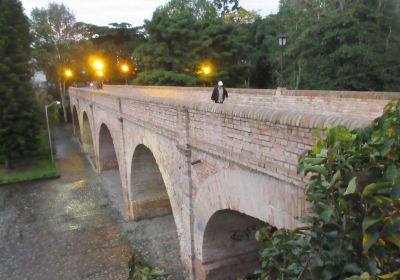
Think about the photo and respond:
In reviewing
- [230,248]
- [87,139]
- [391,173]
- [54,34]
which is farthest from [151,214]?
[54,34]

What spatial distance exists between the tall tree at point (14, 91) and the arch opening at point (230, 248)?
59.7 feet

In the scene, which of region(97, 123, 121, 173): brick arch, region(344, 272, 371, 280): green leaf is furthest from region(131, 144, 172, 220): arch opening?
region(344, 272, 371, 280): green leaf

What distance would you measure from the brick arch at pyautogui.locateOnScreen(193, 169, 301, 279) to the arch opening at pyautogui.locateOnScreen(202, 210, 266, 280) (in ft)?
0.07

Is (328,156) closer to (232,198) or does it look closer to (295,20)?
(232,198)

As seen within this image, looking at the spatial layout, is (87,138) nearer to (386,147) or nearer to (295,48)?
(295,48)

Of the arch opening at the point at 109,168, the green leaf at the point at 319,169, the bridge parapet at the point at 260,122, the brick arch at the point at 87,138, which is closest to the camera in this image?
the green leaf at the point at 319,169

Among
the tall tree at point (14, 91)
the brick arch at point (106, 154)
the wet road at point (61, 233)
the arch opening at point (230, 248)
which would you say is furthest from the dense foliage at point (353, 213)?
the tall tree at point (14, 91)

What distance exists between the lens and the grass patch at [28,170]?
21.6m

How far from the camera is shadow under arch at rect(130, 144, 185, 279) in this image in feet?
39.3

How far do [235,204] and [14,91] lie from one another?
20.9 m

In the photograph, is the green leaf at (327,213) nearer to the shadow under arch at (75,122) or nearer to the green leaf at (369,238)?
the green leaf at (369,238)

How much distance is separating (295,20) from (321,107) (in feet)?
48.0

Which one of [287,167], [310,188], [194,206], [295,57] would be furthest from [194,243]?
[295,57]

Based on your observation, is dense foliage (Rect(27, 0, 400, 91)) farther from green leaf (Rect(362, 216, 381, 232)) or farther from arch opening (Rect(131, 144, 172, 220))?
green leaf (Rect(362, 216, 381, 232))
